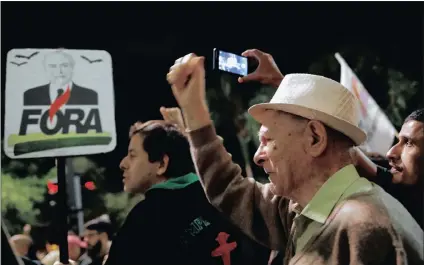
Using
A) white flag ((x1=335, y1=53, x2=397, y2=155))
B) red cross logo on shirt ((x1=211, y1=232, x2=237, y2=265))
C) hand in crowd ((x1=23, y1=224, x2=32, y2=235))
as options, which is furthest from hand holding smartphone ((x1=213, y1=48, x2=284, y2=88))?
hand in crowd ((x1=23, y1=224, x2=32, y2=235))

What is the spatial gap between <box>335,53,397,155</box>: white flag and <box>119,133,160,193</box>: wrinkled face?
2.71 feet

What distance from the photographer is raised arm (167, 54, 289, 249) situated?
1789mm

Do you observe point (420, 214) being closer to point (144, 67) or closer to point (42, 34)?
point (144, 67)

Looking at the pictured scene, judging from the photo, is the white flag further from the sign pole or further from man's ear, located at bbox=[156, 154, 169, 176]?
the sign pole

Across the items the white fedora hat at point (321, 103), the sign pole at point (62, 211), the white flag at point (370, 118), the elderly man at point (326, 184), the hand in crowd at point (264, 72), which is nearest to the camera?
the elderly man at point (326, 184)

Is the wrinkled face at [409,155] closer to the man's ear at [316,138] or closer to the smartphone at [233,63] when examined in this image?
the smartphone at [233,63]

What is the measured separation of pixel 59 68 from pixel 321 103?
1124 mm

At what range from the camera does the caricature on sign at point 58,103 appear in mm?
2059

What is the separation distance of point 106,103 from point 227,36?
537 millimetres

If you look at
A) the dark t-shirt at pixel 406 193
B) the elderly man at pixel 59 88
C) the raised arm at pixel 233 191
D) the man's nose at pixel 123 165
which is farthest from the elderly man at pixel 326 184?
the elderly man at pixel 59 88

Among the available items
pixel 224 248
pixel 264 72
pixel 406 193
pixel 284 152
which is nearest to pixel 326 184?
pixel 284 152

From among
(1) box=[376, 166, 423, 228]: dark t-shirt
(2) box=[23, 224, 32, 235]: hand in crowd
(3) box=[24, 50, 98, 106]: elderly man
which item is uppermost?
(3) box=[24, 50, 98, 106]: elderly man

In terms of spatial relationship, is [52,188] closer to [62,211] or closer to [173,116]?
[62,211]

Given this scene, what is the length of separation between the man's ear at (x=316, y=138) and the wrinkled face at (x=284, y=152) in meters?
0.02
